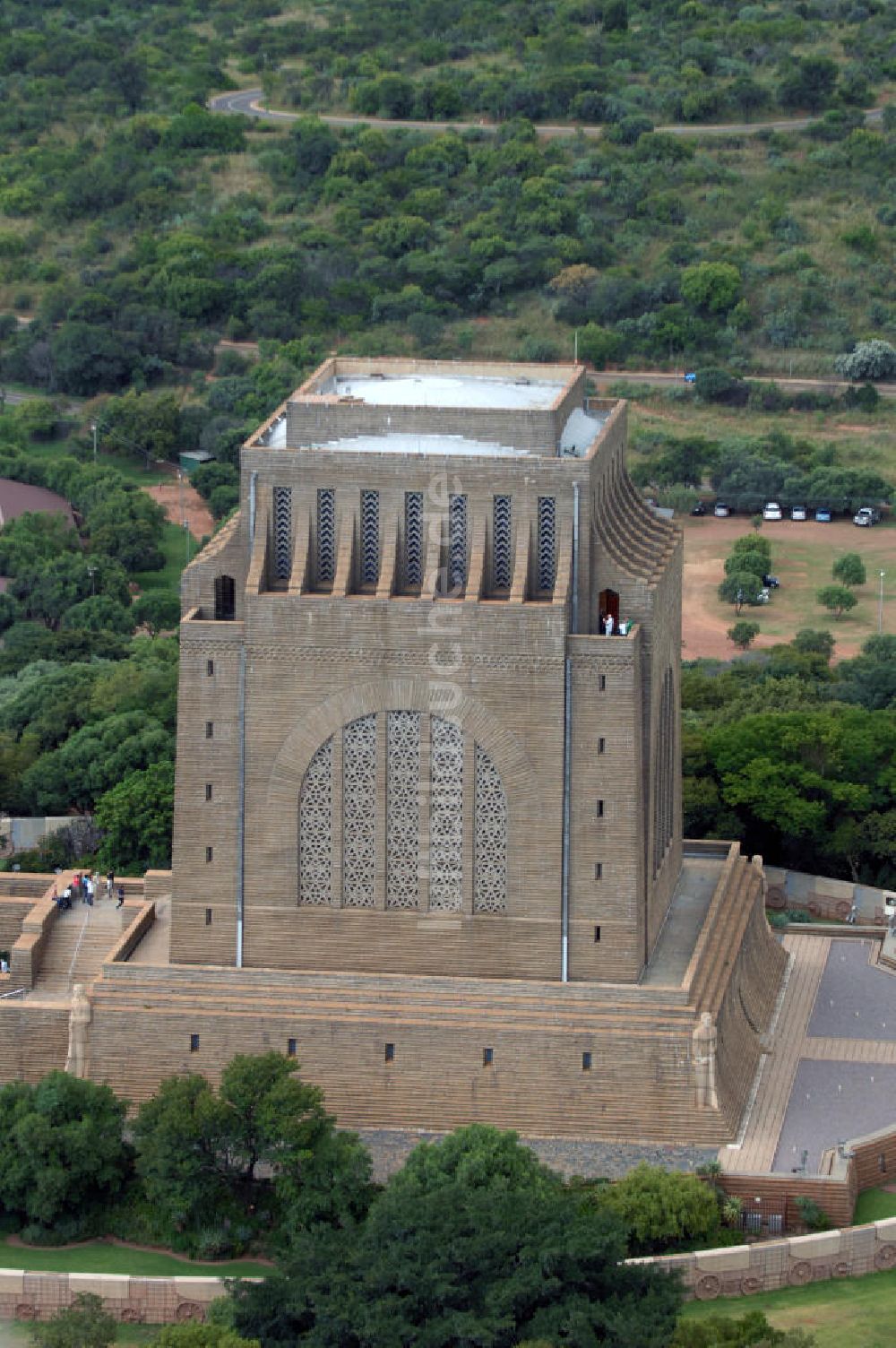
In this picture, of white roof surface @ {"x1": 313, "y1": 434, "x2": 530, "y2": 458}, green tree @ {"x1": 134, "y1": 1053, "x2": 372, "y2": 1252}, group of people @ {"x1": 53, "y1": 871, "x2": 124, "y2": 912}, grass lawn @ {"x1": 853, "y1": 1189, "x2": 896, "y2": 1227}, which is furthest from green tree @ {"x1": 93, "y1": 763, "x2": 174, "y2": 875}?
grass lawn @ {"x1": 853, "y1": 1189, "x2": 896, "y2": 1227}

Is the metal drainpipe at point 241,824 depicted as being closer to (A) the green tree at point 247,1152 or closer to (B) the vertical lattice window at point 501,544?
(A) the green tree at point 247,1152

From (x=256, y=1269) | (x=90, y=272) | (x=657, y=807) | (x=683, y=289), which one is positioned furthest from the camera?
(x=90, y=272)

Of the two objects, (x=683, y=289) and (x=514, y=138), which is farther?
(x=514, y=138)

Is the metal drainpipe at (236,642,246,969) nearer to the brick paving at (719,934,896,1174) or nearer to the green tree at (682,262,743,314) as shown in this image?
the brick paving at (719,934,896,1174)

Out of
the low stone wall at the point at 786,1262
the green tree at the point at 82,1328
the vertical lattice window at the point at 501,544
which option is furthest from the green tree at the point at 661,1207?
the vertical lattice window at the point at 501,544

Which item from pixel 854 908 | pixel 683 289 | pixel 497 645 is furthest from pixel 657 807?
pixel 683 289

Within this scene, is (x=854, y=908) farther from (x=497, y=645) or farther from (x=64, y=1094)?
(x=64, y=1094)
